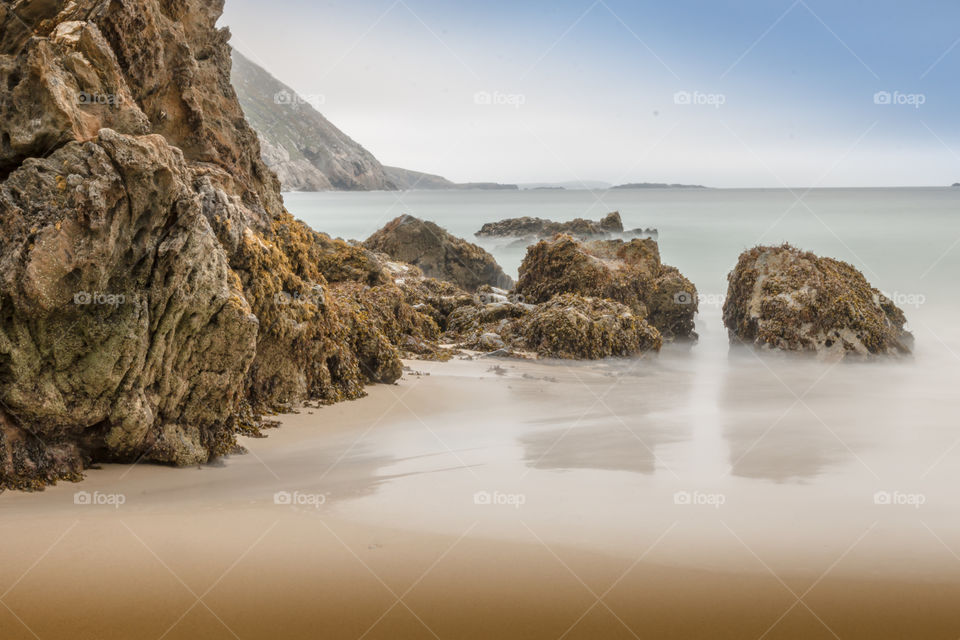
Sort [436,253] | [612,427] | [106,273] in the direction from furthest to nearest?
[436,253]
[612,427]
[106,273]

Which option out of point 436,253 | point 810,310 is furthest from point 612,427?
point 436,253

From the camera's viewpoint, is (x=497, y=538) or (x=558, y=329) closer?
(x=497, y=538)

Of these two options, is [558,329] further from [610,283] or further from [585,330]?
[610,283]

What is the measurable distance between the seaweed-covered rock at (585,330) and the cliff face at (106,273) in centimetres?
457

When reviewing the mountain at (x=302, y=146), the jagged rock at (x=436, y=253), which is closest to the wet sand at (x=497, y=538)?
the jagged rock at (x=436, y=253)

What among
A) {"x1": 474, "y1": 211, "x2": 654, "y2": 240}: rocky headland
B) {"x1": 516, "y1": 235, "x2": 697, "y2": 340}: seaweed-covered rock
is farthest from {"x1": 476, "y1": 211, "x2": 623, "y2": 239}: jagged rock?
{"x1": 516, "y1": 235, "x2": 697, "y2": 340}: seaweed-covered rock

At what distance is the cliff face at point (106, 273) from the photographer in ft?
13.6

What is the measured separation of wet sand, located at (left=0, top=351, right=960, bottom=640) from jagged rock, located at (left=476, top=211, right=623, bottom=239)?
2154 centimetres

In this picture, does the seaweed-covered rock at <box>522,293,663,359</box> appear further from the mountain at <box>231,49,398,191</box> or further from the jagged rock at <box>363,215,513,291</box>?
the mountain at <box>231,49,398,191</box>

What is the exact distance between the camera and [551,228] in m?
31.4

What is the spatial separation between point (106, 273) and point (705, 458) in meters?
4.43

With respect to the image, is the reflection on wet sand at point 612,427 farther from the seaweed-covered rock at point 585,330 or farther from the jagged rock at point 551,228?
the jagged rock at point 551,228

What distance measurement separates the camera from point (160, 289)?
447 cm

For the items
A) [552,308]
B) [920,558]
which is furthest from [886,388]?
[920,558]
